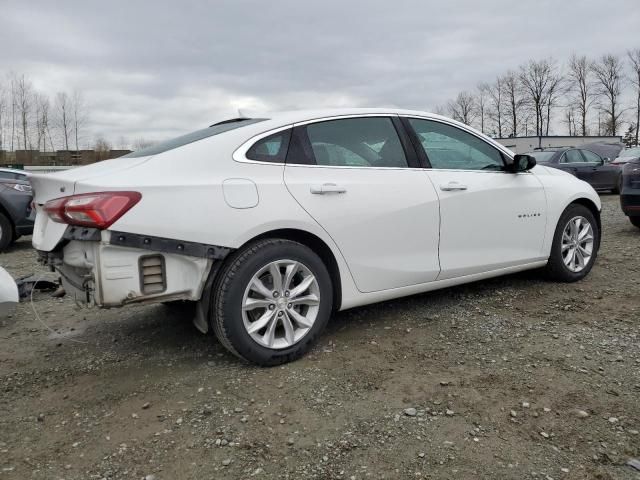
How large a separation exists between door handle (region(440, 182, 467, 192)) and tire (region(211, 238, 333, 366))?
3.72 feet

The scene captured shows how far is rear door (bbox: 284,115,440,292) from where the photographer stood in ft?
10.4

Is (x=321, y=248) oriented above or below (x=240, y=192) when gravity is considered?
below

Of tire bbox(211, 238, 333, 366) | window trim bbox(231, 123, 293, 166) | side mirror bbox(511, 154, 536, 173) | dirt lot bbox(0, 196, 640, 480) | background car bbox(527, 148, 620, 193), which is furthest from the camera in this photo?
background car bbox(527, 148, 620, 193)

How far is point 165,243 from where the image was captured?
2.68 meters

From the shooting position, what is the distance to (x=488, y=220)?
13.0 feet

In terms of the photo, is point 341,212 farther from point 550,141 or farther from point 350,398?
point 550,141

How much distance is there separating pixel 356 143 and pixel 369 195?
1.33 ft

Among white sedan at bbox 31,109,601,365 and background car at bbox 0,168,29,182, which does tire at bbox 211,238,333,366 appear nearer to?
white sedan at bbox 31,109,601,365

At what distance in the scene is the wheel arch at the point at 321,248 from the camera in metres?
3.07

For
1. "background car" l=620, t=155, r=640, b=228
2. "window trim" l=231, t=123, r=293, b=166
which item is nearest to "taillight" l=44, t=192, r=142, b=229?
"window trim" l=231, t=123, r=293, b=166

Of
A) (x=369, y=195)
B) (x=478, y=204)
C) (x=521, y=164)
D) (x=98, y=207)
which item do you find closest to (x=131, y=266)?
(x=98, y=207)

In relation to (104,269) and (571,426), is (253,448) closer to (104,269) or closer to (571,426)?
(104,269)

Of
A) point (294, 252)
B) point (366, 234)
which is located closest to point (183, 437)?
point (294, 252)

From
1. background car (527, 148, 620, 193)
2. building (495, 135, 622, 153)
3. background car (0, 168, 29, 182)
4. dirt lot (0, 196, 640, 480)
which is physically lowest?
dirt lot (0, 196, 640, 480)
